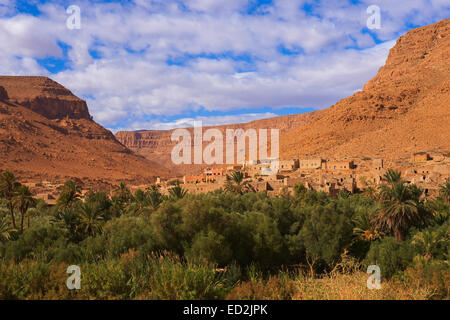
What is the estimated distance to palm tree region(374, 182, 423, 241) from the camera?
1988 cm

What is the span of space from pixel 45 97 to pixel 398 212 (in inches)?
4666

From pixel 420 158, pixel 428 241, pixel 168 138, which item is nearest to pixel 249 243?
pixel 428 241

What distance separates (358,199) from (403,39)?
99.3 meters

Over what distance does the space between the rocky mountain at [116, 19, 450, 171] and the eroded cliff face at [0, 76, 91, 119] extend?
7356 cm

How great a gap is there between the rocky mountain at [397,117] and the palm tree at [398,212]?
34.3 metres

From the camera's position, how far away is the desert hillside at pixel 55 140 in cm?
7438

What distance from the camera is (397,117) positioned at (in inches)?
2840

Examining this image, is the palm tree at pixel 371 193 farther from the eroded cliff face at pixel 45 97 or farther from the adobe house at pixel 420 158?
the eroded cliff face at pixel 45 97

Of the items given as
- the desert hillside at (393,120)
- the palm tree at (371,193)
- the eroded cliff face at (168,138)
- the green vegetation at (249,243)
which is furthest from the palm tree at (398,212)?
the eroded cliff face at (168,138)

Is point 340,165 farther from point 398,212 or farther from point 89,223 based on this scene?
point 89,223

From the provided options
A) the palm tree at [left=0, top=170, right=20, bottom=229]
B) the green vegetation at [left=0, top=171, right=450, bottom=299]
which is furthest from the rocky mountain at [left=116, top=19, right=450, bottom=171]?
the palm tree at [left=0, top=170, right=20, bottom=229]

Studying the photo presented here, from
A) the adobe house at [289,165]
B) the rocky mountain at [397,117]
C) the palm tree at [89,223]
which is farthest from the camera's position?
the rocky mountain at [397,117]

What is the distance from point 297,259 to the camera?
2080 centimetres

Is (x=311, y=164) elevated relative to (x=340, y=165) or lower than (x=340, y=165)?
elevated
